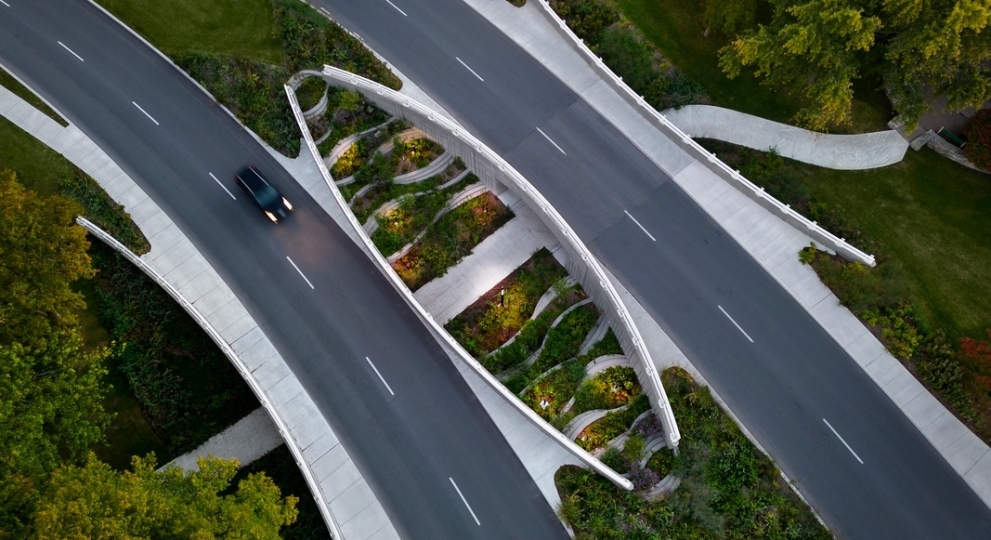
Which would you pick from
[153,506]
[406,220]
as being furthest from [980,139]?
[153,506]

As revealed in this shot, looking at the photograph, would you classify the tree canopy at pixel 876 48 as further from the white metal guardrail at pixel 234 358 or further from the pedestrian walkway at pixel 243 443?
the pedestrian walkway at pixel 243 443

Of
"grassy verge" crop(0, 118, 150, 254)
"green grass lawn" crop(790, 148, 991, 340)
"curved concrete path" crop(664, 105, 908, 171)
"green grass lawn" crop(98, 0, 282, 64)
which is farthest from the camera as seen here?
"green grass lawn" crop(98, 0, 282, 64)

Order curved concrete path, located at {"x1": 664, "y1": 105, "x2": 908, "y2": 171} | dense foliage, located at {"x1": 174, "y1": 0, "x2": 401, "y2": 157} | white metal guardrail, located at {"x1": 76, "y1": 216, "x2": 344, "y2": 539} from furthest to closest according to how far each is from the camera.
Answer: curved concrete path, located at {"x1": 664, "y1": 105, "x2": 908, "y2": 171}
dense foliage, located at {"x1": 174, "y1": 0, "x2": 401, "y2": 157}
white metal guardrail, located at {"x1": 76, "y1": 216, "x2": 344, "y2": 539}

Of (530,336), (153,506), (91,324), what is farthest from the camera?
(91,324)

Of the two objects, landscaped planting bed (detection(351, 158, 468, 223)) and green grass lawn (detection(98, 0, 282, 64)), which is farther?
green grass lawn (detection(98, 0, 282, 64))

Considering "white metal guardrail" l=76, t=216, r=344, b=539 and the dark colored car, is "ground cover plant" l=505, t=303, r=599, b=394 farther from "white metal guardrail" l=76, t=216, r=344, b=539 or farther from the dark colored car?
the dark colored car

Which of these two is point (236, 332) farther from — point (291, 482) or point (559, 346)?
point (559, 346)

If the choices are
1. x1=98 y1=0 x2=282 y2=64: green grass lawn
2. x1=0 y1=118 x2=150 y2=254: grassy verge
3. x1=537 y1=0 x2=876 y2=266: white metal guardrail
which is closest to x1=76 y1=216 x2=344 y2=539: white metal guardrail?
x1=0 y1=118 x2=150 y2=254: grassy verge
